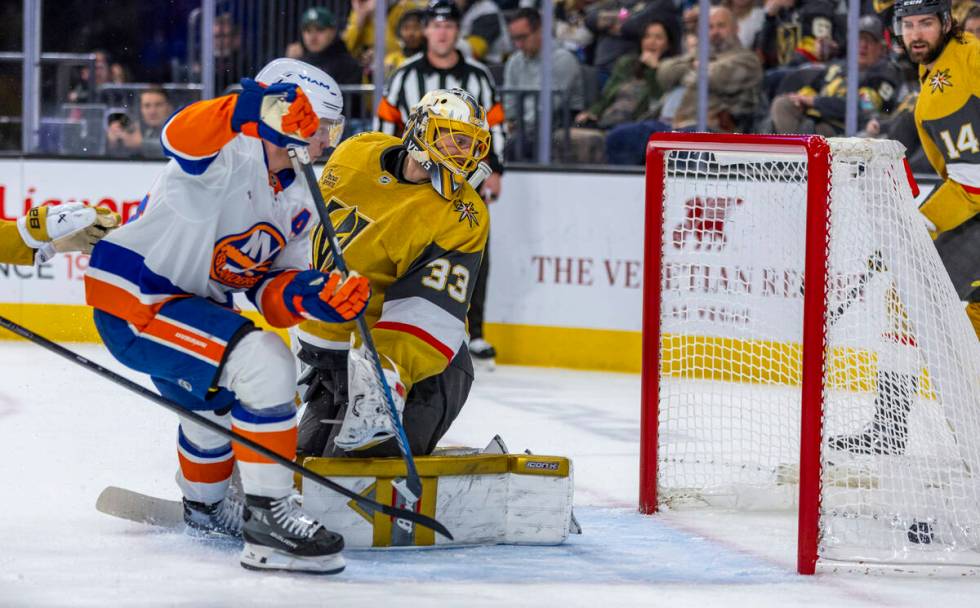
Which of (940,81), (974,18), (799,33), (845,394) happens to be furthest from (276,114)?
(799,33)

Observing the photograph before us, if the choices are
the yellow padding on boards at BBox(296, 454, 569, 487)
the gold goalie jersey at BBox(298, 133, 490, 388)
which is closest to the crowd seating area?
the gold goalie jersey at BBox(298, 133, 490, 388)

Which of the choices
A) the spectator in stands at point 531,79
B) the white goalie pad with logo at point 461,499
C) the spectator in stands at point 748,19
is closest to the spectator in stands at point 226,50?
the spectator in stands at point 531,79

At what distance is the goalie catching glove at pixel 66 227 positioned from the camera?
2.88 m

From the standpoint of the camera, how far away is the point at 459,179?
3.10m

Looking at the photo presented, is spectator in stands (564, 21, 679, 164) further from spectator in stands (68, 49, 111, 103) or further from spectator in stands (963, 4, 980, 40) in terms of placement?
spectator in stands (68, 49, 111, 103)

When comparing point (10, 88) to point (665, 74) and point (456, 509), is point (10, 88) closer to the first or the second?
point (665, 74)

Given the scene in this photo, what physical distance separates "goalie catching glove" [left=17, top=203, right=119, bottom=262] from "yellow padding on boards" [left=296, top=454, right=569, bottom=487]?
587 mm

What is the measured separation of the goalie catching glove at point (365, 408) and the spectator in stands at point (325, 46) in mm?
3576

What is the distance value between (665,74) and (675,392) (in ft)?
8.32

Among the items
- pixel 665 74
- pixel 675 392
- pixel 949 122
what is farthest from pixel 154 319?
pixel 665 74

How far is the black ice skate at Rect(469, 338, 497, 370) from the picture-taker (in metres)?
Answer: 5.70

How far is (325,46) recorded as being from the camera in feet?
20.7

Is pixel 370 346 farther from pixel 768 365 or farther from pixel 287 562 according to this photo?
pixel 768 365

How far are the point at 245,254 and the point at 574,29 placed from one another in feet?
12.1
